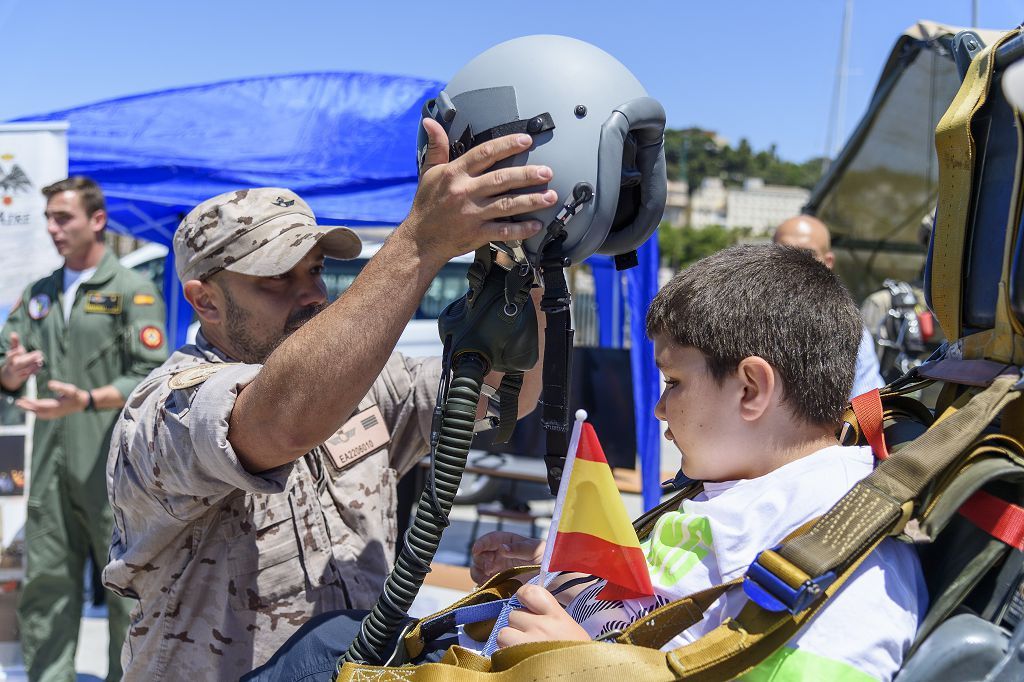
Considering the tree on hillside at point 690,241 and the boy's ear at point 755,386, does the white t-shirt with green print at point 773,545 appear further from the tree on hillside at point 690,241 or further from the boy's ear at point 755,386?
the tree on hillside at point 690,241

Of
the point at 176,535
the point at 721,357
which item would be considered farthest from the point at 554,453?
the point at 176,535

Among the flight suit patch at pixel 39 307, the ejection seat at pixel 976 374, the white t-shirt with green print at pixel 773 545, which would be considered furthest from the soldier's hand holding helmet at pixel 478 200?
the flight suit patch at pixel 39 307

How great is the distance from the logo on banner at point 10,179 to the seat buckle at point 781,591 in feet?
16.1

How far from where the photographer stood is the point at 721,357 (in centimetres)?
138

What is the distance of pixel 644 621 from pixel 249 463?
817mm

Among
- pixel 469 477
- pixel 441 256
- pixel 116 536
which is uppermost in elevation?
pixel 441 256

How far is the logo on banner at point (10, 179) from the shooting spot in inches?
186

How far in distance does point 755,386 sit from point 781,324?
0.36 feet

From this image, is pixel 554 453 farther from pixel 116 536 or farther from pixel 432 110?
pixel 116 536

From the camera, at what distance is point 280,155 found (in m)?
5.54

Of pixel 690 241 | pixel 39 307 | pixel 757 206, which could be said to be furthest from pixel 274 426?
pixel 757 206

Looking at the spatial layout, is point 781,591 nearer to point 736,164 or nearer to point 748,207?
point 748,207

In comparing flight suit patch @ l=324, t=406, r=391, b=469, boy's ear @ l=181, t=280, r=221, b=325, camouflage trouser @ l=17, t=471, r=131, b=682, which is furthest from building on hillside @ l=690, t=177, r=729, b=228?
boy's ear @ l=181, t=280, r=221, b=325

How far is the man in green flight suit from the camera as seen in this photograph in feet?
14.2
